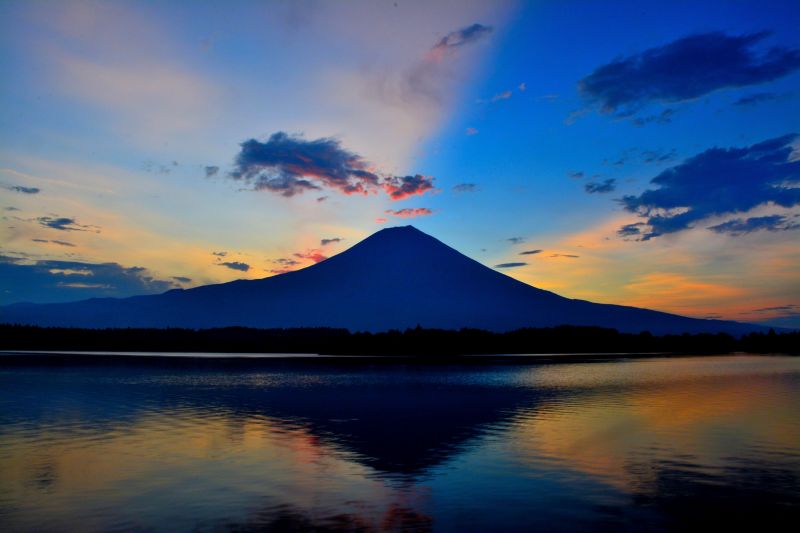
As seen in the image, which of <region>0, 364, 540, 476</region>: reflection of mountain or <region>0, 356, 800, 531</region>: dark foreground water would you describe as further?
<region>0, 364, 540, 476</region>: reflection of mountain

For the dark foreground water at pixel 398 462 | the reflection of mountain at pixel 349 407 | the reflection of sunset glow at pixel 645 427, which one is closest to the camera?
the dark foreground water at pixel 398 462

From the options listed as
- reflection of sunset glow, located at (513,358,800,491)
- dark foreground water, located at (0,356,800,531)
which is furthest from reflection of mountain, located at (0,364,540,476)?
reflection of sunset glow, located at (513,358,800,491)

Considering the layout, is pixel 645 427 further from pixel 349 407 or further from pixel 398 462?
pixel 349 407

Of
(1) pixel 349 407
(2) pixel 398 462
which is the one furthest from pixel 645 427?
(1) pixel 349 407

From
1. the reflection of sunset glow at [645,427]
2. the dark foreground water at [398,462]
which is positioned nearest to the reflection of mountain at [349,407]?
the dark foreground water at [398,462]

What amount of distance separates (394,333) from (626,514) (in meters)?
A: 121

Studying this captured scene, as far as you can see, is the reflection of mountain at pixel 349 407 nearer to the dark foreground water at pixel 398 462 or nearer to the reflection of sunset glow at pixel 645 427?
the dark foreground water at pixel 398 462

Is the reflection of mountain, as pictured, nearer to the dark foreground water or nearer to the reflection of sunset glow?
the dark foreground water

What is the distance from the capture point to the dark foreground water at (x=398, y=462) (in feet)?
45.3

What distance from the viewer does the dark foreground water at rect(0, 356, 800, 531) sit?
13.8m

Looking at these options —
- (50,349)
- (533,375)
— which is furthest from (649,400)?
(50,349)

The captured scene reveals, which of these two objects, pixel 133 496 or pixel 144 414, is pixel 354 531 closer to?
pixel 133 496

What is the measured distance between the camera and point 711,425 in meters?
27.3

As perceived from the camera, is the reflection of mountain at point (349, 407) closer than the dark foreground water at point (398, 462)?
No
